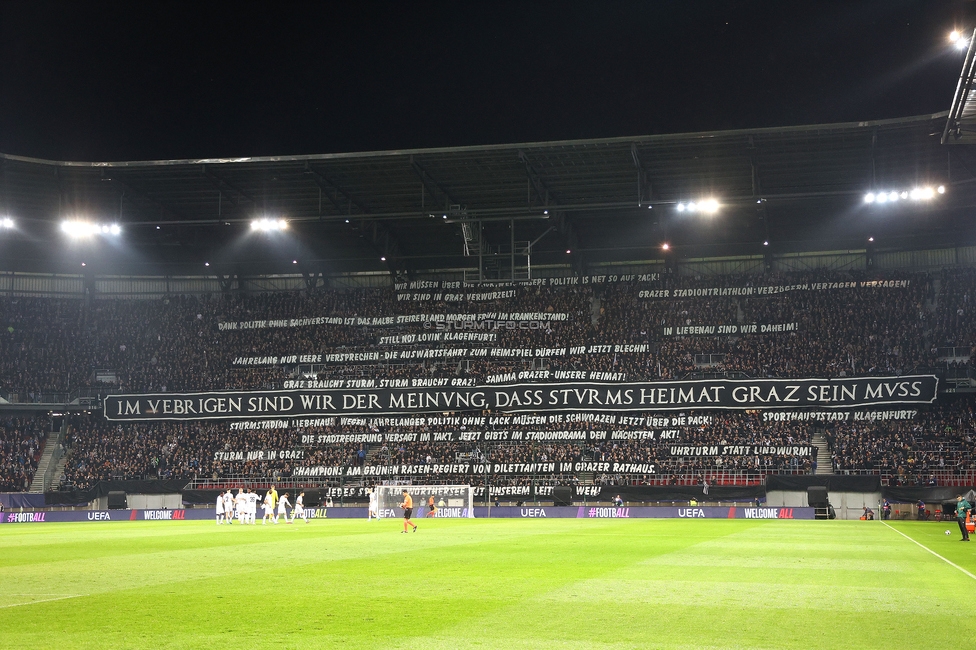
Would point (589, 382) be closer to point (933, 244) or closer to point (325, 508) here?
point (325, 508)

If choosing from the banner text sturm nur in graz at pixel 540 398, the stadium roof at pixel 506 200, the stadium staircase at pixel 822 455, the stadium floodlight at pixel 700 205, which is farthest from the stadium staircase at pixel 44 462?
the stadium staircase at pixel 822 455

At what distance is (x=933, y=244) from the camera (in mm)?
64125

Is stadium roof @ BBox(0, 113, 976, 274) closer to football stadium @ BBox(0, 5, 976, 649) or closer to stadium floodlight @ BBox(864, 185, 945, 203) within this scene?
football stadium @ BBox(0, 5, 976, 649)

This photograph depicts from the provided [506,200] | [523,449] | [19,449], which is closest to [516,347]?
[523,449]

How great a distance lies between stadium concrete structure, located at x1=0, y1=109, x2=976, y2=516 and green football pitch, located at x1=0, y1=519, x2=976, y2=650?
2957 centimetres

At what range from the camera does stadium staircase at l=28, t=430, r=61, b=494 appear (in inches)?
2398

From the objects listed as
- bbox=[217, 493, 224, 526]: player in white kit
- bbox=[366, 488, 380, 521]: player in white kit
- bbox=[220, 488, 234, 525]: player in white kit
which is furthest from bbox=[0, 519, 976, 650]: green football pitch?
bbox=[366, 488, 380, 521]: player in white kit

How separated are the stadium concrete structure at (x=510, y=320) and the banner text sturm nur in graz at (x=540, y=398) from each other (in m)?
0.16

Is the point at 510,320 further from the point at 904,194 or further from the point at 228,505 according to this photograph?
the point at 228,505

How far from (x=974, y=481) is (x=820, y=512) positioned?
813cm

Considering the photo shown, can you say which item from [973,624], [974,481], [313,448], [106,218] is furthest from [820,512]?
[106,218]

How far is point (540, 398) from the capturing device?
58844 mm

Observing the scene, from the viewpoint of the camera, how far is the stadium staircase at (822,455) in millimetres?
53531

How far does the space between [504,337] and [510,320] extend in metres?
1.46
